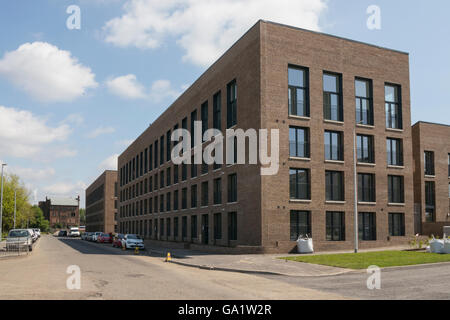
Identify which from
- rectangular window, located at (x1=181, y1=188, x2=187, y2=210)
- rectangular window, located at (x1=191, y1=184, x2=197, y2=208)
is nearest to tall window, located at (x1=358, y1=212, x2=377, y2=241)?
rectangular window, located at (x1=191, y1=184, x2=197, y2=208)

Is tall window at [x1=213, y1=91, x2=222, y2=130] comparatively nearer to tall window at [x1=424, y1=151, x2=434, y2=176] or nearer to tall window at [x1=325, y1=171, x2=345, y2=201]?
tall window at [x1=325, y1=171, x2=345, y2=201]

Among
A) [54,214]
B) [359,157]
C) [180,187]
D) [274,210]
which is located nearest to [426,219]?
[359,157]

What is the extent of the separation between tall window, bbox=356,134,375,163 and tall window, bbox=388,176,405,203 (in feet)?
9.00

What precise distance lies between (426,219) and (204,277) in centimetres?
3459

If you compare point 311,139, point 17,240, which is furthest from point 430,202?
point 17,240

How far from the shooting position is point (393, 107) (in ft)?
128

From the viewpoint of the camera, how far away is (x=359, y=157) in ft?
120

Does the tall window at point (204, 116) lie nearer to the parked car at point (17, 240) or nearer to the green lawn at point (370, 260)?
the parked car at point (17, 240)

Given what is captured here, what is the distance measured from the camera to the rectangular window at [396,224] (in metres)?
37.6

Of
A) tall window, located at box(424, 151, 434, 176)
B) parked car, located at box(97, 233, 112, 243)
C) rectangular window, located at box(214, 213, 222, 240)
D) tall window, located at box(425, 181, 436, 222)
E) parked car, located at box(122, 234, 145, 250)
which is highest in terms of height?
tall window, located at box(424, 151, 434, 176)

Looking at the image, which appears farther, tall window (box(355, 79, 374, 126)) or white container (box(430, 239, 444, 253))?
tall window (box(355, 79, 374, 126))

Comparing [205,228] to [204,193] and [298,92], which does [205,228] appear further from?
[298,92]

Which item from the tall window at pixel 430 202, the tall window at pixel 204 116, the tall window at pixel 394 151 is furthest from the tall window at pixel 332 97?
the tall window at pixel 430 202

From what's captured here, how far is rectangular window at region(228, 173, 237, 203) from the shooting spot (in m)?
37.4
